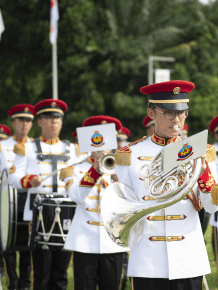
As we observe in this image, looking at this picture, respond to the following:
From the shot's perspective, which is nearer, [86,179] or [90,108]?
[86,179]

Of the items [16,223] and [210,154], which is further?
[16,223]

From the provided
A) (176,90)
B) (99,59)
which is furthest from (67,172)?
(99,59)

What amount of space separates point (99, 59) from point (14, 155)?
22.6 meters

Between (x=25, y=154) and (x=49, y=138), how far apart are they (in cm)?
32

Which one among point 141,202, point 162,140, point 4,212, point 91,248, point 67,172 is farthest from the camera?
point 4,212

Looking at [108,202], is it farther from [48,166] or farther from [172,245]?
[48,166]

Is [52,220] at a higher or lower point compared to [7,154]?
lower

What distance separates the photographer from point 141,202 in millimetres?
2816

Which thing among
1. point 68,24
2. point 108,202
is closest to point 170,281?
point 108,202

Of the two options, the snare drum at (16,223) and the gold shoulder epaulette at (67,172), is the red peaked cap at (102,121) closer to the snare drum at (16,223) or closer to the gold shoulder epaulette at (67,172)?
the gold shoulder epaulette at (67,172)

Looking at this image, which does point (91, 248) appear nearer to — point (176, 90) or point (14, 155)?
point (176, 90)

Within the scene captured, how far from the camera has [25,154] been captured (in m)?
5.41

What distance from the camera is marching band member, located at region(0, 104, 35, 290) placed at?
6062mm

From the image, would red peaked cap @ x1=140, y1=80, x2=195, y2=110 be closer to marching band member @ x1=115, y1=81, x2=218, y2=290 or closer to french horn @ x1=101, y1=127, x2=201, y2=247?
marching band member @ x1=115, y1=81, x2=218, y2=290
